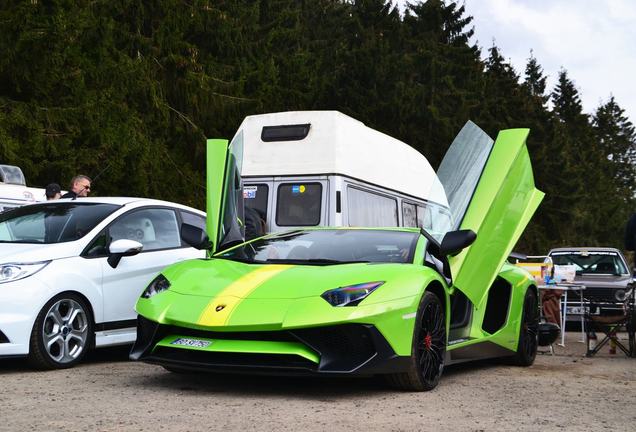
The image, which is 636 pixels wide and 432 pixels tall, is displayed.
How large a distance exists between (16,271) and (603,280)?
12544mm

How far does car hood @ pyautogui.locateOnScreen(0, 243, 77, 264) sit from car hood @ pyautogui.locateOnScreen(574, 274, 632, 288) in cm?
1154

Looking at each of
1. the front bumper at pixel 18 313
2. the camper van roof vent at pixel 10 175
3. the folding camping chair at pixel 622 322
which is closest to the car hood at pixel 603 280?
the folding camping chair at pixel 622 322

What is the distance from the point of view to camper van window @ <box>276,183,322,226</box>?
42.7 feet

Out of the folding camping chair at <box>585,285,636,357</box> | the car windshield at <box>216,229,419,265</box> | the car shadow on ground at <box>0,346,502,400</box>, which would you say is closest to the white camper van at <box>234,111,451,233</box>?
the folding camping chair at <box>585,285,636,357</box>

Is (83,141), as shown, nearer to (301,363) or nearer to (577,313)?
(577,313)

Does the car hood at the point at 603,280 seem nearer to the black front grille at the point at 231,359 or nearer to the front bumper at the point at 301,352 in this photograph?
the front bumper at the point at 301,352

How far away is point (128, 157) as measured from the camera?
21.7 m

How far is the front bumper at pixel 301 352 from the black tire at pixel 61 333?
1.80 metres

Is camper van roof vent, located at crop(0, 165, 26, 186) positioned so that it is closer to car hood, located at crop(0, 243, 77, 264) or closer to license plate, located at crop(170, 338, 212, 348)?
car hood, located at crop(0, 243, 77, 264)

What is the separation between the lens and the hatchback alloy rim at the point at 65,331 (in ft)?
25.0

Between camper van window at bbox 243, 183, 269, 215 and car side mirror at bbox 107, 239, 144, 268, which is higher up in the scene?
camper van window at bbox 243, 183, 269, 215

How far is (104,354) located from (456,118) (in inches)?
1343

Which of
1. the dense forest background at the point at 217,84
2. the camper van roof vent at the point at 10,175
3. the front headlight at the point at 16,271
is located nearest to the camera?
the front headlight at the point at 16,271

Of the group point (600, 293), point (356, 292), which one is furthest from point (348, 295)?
point (600, 293)
